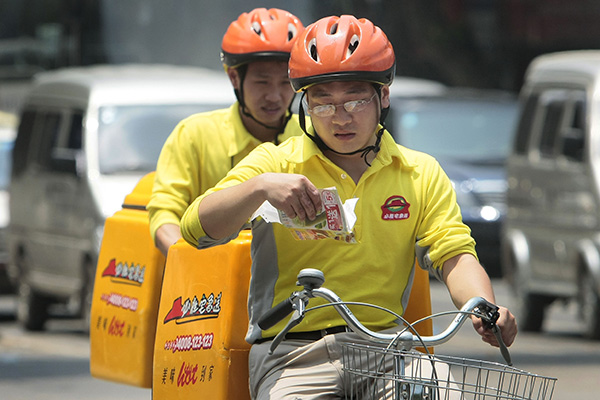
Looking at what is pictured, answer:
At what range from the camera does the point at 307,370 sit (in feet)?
12.3

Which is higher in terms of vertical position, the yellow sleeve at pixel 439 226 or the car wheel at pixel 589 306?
the yellow sleeve at pixel 439 226

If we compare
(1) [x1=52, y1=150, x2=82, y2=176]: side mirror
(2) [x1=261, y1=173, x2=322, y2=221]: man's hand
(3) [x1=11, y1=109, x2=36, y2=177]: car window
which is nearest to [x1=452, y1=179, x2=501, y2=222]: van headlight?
(3) [x1=11, y1=109, x2=36, y2=177]: car window

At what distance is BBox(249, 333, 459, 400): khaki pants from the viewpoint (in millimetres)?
3701

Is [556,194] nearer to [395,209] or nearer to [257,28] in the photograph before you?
[257,28]

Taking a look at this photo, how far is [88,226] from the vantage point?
1108 cm

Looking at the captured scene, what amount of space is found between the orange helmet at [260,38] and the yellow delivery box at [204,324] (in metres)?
1.19

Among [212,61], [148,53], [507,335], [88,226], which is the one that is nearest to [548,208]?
[88,226]

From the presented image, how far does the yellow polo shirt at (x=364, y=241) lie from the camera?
12.6 feet

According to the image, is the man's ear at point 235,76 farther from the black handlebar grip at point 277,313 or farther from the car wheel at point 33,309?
the car wheel at point 33,309

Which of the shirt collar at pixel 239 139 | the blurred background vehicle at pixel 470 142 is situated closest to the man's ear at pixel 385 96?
the shirt collar at pixel 239 139

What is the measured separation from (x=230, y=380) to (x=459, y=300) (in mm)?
814

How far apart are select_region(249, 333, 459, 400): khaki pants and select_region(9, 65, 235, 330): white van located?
7.09 m

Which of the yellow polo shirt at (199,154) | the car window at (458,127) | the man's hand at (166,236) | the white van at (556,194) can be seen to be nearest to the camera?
the man's hand at (166,236)

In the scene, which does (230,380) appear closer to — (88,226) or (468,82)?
(88,226)
